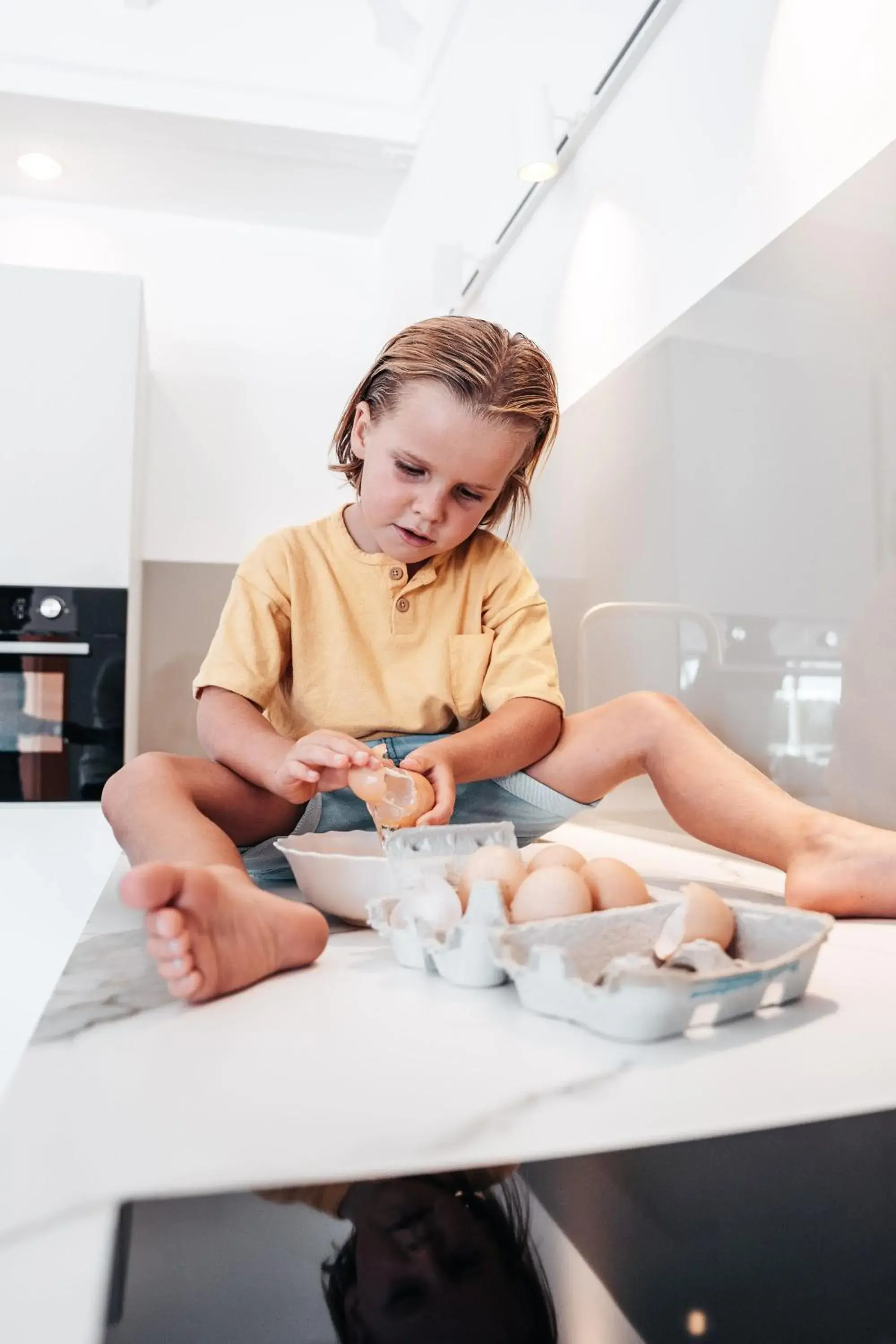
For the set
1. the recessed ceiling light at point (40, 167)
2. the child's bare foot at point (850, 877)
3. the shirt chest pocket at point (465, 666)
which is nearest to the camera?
the child's bare foot at point (850, 877)

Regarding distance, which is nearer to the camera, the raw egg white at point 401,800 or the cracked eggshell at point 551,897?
the cracked eggshell at point 551,897

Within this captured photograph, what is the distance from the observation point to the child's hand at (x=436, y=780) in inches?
34.4

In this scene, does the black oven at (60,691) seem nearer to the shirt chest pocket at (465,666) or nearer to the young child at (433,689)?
the young child at (433,689)

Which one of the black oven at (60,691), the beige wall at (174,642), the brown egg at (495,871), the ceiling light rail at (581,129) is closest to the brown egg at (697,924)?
the brown egg at (495,871)

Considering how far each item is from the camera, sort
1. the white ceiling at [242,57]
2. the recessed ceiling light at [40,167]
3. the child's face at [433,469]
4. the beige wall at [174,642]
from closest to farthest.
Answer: the child's face at [433,469] < the white ceiling at [242,57] < the recessed ceiling light at [40,167] < the beige wall at [174,642]

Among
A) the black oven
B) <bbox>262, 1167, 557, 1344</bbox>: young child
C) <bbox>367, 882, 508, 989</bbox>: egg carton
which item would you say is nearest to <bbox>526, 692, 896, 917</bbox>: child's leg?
<bbox>367, 882, 508, 989</bbox>: egg carton

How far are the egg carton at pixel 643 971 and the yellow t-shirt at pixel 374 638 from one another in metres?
0.52

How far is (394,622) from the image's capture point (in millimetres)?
1203

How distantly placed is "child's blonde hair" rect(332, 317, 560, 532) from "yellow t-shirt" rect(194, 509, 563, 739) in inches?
5.1

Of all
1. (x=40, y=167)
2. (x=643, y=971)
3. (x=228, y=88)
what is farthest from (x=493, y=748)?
(x=40, y=167)

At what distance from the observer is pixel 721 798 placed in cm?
97

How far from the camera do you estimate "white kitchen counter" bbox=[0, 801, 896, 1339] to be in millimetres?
377

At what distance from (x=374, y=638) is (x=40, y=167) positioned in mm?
2018

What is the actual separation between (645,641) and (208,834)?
0.81 meters
